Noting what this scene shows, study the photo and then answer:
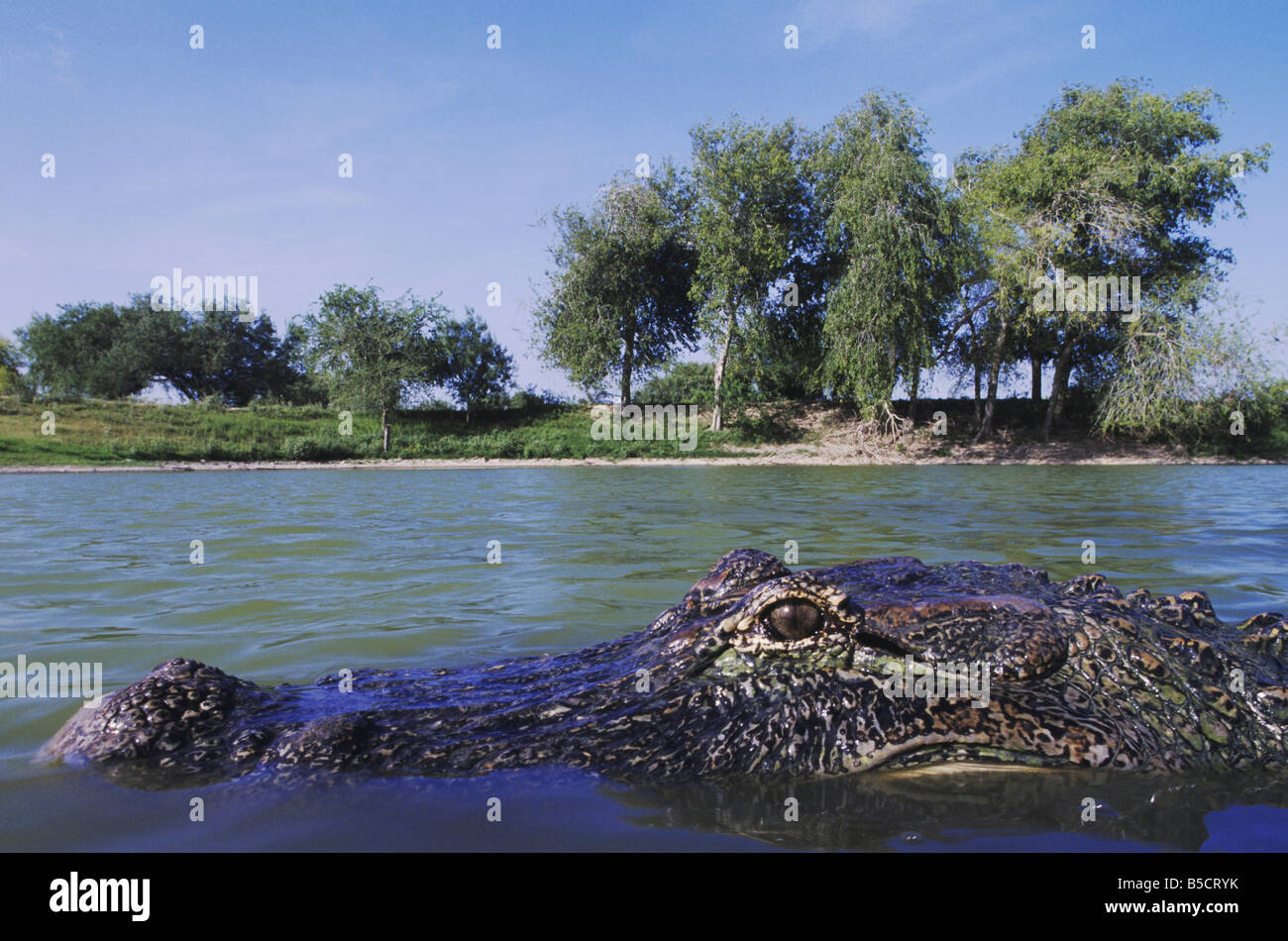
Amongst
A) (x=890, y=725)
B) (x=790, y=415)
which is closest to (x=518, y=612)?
(x=890, y=725)

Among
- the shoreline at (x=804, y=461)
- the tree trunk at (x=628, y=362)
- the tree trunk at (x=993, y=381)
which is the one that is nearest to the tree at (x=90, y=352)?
the shoreline at (x=804, y=461)

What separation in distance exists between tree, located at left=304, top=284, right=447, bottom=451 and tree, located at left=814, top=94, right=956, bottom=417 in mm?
17035

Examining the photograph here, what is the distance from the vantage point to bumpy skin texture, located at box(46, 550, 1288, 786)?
9.85ft

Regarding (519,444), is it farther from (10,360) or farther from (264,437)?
(10,360)

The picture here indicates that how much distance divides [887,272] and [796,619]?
29266 millimetres

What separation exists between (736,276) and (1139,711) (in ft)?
105

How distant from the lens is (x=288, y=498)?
1662 centimetres

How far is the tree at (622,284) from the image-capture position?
37438mm

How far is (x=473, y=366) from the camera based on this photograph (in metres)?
42.7

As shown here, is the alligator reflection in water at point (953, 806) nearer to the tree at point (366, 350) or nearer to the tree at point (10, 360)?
the tree at point (366, 350)

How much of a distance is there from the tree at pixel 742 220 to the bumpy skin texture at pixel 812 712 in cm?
3149
